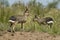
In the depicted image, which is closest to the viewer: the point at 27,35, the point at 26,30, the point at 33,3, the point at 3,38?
the point at 3,38

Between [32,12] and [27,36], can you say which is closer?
[27,36]

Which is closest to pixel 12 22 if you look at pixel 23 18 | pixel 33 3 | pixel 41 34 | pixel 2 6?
pixel 23 18

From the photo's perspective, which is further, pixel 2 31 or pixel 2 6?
pixel 2 6

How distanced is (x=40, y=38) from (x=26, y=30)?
1045mm

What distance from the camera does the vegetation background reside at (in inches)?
458

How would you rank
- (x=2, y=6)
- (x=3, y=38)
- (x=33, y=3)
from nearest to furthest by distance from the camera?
(x=3, y=38)
(x=2, y=6)
(x=33, y=3)

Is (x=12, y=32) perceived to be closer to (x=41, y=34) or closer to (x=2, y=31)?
(x=2, y=31)

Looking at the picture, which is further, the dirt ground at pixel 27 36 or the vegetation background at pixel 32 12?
the vegetation background at pixel 32 12

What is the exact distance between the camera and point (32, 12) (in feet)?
51.9

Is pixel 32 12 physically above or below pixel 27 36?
above

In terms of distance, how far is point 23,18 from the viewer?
38.7ft

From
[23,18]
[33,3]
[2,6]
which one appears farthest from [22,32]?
[33,3]

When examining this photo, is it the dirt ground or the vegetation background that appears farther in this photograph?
the vegetation background

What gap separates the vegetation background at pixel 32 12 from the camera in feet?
38.1
